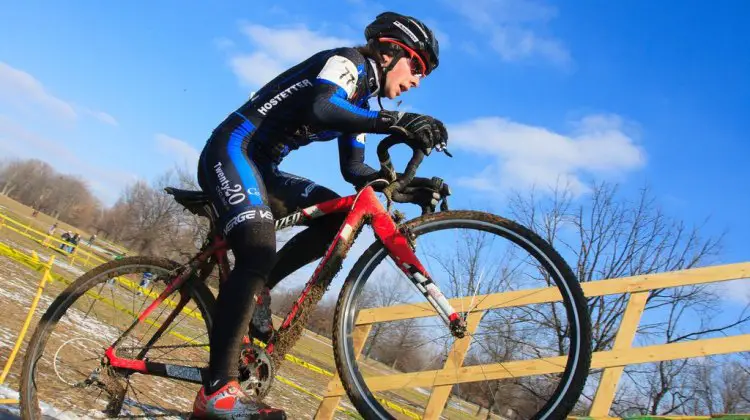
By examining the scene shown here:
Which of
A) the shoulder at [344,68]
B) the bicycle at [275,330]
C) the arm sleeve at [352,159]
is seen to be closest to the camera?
the bicycle at [275,330]

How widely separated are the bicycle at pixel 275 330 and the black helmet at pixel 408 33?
73 cm

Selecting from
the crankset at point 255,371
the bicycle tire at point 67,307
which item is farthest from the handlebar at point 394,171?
the bicycle tire at point 67,307

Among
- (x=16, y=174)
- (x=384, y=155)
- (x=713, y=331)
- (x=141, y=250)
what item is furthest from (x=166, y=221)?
(x=16, y=174)

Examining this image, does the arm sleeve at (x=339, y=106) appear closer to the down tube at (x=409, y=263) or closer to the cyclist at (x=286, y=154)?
the cyclist at (x=286, y=154)

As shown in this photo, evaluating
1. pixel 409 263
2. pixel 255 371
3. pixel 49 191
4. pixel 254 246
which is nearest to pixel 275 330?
pixel 255 371

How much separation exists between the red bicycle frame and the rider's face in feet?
2.42

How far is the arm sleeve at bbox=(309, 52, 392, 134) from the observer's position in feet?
10.0

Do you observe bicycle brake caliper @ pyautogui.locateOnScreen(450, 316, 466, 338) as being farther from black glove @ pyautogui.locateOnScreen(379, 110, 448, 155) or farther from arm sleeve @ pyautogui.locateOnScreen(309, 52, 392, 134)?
arm sleeve @ pyautogui.locateOnScreen(309, 52, 392, 134)

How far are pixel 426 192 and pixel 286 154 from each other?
1.05 m

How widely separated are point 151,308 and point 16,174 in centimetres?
15750

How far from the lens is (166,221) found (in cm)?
6391

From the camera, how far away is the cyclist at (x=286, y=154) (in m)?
3.02

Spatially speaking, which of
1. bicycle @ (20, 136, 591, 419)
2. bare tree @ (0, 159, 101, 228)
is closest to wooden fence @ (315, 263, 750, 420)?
bicycle @ (20, 136, 591, 419)

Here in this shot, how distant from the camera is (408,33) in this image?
352 cm
